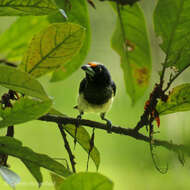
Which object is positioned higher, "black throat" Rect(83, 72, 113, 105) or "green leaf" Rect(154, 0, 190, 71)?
"green leaf" Rect(154, 0, 190, 71)

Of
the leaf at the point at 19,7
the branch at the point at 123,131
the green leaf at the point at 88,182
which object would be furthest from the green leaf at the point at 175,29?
the green leaf at the point at 88,182

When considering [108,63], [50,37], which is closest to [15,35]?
[50,37]

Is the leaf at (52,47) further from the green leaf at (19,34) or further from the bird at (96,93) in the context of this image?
the bird at (96,93)

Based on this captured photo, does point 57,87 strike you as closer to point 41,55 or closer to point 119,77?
point 119,77

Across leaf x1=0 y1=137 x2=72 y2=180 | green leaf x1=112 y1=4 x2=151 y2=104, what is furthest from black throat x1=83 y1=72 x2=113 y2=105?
leaf x1=0 y1=137 x2=72 y2=180

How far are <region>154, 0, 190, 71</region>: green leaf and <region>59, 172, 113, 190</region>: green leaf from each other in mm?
512

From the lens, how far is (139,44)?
70.9 inches

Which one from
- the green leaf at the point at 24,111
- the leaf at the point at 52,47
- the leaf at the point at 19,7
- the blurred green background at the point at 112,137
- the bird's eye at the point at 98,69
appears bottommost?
the blurred green background at the point at 112,137

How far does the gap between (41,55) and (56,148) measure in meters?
2.12

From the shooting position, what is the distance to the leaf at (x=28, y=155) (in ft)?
3.52

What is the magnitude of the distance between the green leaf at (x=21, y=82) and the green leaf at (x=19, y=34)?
0.81 meters

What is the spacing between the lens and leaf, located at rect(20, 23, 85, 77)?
1.21 metres

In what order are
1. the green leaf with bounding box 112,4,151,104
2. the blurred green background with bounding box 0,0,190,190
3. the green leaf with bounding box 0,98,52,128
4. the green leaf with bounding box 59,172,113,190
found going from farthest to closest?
the blurred green background with bounding box 0,0,190,190, the green leaf with bounding box 112,4,151,104, the green leaf with bounding box 0,98,52,128, the green leaf with bounding box 59,172,113,190

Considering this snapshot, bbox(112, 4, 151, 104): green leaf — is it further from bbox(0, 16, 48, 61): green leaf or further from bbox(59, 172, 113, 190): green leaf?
bbox(59, 172, 113, 190): green leaf
